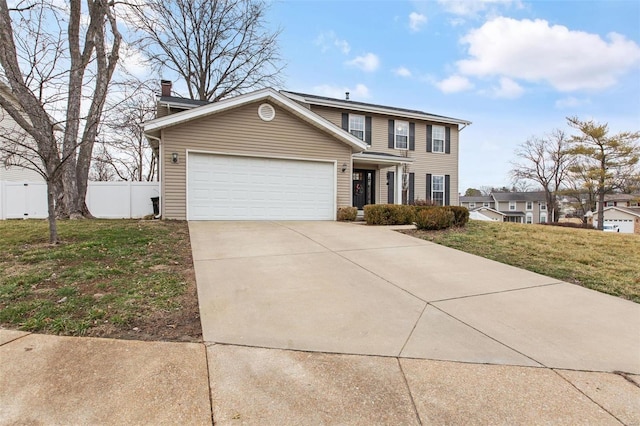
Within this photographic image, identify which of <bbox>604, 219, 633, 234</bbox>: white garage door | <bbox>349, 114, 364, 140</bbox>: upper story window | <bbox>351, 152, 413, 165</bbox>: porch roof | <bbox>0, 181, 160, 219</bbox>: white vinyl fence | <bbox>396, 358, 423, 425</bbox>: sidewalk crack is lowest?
<bbox>604, 219, 633, 234</bbox>: white garage door

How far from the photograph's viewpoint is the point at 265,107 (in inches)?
429

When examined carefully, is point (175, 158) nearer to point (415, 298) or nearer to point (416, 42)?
point (415, 298)

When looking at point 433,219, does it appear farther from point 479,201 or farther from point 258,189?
point 479,201

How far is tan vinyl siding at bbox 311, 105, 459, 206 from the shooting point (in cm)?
1593

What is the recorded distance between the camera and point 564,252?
6723mm

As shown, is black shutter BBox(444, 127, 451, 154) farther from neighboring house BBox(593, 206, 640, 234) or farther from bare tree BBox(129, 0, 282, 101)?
neighboring house BBox(593, 206, 640, 234)

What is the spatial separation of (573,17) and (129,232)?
560 inches

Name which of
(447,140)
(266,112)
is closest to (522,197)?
(447,140)

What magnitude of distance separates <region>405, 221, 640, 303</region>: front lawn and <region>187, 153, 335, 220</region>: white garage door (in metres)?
4.05

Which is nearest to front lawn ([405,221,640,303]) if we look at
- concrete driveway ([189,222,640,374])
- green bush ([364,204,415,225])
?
concrete driveway ([189,222,640,374])

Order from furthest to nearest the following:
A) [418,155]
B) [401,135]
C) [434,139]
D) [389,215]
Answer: [434,139], [418,155], [401,135], [389,215]

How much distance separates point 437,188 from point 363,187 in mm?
5122

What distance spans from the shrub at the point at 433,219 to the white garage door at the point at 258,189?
144 inches

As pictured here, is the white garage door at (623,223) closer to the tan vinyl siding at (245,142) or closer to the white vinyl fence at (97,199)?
the tan vinyl siding at (245,142)
